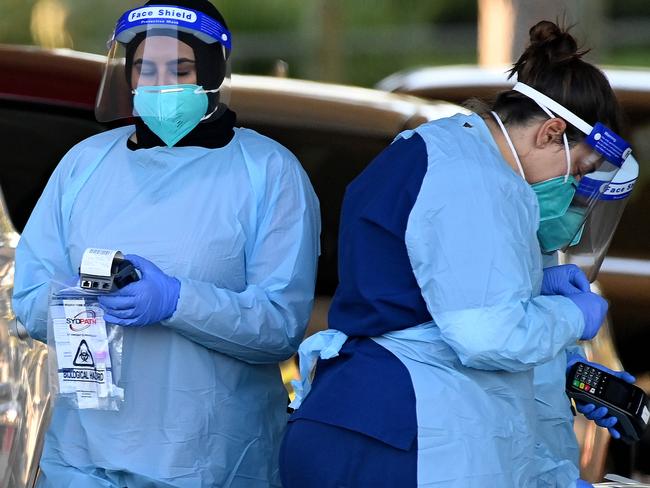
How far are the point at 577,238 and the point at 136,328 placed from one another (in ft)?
3.38

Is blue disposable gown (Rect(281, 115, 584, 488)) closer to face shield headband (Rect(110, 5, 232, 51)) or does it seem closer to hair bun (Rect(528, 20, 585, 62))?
hair bun (Rect(528, 20, 585, 62))

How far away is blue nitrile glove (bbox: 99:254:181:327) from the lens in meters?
2.82

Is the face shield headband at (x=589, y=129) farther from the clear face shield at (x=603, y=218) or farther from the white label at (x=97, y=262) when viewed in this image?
the white label at (x=97, y=262)


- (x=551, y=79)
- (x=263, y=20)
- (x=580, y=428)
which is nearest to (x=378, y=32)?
(x=263, y=20)

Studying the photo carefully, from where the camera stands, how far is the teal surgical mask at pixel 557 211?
2.78 metres

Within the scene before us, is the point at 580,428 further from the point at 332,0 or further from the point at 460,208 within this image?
the point at 332,0

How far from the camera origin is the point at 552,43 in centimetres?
283

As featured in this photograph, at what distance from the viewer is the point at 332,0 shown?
A: 48.9 ft

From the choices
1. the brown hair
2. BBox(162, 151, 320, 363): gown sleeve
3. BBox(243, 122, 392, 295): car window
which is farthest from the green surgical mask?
BBox(243, 122, 392, 295): car window

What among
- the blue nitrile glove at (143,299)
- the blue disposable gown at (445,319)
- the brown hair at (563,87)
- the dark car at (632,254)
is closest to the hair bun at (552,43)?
the brown hair at (563,87)

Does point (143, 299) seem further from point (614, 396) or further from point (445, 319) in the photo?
point (614, 396)

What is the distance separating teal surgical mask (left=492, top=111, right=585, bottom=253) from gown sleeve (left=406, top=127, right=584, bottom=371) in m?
0.19

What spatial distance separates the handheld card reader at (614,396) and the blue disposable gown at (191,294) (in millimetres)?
669

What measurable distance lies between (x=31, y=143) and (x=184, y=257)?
65.6 inches
